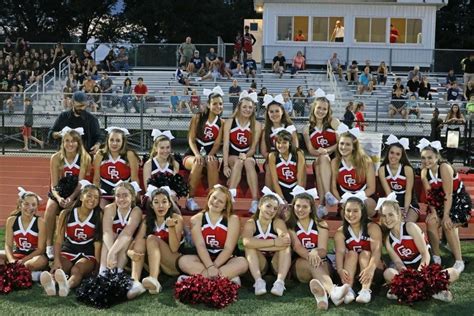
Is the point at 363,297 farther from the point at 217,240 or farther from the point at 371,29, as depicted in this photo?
the point at 371,29

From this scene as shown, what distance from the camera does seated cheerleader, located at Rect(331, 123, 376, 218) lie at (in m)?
6.39

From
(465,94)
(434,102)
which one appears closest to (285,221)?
(434,102)

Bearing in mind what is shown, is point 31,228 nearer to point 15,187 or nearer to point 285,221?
point 285,221

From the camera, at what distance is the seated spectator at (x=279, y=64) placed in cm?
2111

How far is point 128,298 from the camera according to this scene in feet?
17.4

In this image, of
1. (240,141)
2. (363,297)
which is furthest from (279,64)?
(363,297)

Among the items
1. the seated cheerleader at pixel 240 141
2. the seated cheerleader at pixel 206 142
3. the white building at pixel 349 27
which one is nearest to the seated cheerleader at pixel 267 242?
the seated cheerleader at pixel 240 141

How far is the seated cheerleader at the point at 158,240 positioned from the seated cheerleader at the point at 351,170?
5.52ft

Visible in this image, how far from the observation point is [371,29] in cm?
2311

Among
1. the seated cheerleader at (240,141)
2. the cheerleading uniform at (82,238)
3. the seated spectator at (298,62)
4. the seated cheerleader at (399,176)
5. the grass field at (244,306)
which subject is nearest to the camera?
the grass field at (244,306)

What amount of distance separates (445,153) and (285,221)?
7.07 metres

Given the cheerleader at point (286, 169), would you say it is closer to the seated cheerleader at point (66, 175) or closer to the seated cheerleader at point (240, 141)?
the seated cheerleader at point (240, 141)

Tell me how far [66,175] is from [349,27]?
18.2 metres

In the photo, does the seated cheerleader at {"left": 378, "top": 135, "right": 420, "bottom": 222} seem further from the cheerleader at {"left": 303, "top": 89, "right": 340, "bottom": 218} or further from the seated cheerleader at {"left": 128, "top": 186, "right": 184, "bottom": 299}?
the seated cheerleader at {"left": 128, "top": 186, "right": 184, "bottom": 299}
